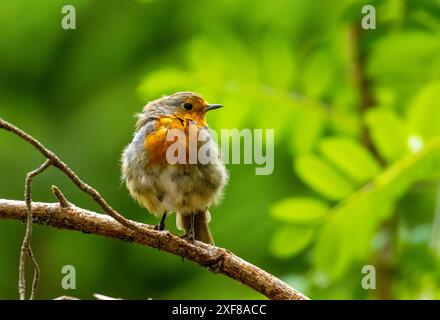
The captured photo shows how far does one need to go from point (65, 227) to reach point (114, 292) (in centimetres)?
428

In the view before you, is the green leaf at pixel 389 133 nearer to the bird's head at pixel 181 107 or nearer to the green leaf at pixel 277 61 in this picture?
the green leaf at pixel 277 61

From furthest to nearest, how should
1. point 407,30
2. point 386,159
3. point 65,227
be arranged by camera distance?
1. point 407,30
2. point 386,159
3. point 65,227

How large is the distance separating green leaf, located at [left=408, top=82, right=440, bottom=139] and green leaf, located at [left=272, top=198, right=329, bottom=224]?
72 centimetres

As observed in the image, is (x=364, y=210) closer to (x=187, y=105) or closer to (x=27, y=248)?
(x=187, y=105)

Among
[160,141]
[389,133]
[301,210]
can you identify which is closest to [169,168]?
[160,141]

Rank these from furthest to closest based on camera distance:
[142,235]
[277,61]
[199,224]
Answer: [277,61] → [199,224] → [142,235]

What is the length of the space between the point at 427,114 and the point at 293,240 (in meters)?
1.07

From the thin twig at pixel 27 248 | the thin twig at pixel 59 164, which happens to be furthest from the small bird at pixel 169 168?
the thin twig at pixel 27 248

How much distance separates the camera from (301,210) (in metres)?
4.79

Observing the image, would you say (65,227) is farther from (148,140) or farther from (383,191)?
(383,191)

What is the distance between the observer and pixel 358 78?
18.1ft

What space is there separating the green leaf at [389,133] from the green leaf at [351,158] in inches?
4.5

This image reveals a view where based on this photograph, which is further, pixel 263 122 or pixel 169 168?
pixel 263 122
